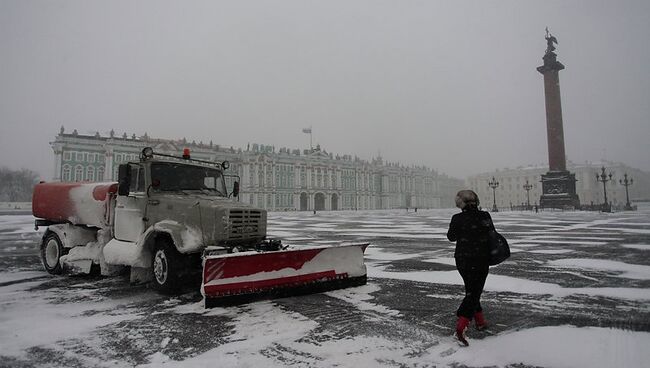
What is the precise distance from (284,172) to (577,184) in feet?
316

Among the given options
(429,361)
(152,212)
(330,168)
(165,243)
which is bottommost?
(429,361)

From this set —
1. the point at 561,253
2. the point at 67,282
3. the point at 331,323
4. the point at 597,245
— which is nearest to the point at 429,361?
the point at 331,323

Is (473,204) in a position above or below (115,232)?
above

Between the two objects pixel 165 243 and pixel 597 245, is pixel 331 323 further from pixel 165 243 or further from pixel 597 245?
pixel 597 245

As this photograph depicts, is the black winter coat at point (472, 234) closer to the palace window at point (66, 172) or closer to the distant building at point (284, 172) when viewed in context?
the distant building at point (284, 172)

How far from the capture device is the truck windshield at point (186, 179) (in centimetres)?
691

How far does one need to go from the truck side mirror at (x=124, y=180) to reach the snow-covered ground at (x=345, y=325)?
179 centimetres

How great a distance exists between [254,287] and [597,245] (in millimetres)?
12423

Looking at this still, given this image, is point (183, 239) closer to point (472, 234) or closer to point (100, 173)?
point (472, 234)

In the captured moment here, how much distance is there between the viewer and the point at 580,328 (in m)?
4.35

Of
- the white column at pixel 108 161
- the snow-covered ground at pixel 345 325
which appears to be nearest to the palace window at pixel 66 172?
the white column at pixel 108 161

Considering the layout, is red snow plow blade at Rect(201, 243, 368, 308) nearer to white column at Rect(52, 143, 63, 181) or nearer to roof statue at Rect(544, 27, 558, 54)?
roof statue at Rect(544, 27, 558, 54)

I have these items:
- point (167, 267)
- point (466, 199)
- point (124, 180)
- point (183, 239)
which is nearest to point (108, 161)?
point (124, 180)

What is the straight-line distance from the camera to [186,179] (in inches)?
283
